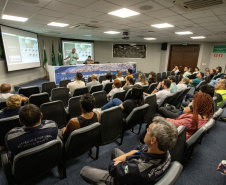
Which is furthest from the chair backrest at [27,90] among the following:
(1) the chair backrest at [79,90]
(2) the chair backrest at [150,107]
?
(2) the chair backrest at [150,107]

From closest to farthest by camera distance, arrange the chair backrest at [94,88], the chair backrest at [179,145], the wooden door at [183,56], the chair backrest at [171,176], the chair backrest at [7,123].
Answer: the chair backrest at [171,176], the chair backrest at [179,145], the chair backrest at [7,123], the chair backrest at [94,88], the wooden door at [183,56]

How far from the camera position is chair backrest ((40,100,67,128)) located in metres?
2.31

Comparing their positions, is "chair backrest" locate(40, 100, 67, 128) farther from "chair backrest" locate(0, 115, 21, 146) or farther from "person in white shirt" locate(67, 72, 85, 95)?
"person in white shirt" locate(67, 72, 85, 95)

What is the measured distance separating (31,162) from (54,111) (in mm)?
1204

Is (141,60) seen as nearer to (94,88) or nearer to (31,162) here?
(94,88)

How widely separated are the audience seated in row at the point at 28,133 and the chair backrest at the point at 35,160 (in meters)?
0.14

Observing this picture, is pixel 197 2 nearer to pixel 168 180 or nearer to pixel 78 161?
pixel 168 180

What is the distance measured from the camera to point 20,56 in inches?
255

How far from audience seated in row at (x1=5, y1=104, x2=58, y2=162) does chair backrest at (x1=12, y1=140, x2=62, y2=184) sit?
14 centimetres

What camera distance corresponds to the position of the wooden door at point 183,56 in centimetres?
1098

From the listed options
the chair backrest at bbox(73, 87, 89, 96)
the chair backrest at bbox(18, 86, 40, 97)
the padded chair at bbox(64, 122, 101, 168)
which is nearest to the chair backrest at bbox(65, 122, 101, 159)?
the padded chair at bbox(64, 122, 101, 168)

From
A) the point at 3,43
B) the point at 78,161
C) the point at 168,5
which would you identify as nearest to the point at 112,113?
the point at 78,161

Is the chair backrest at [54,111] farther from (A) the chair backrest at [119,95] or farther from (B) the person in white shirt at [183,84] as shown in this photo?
(B) the person in white shirt at [183,84]

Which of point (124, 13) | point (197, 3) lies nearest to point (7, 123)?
point (124, 13)
